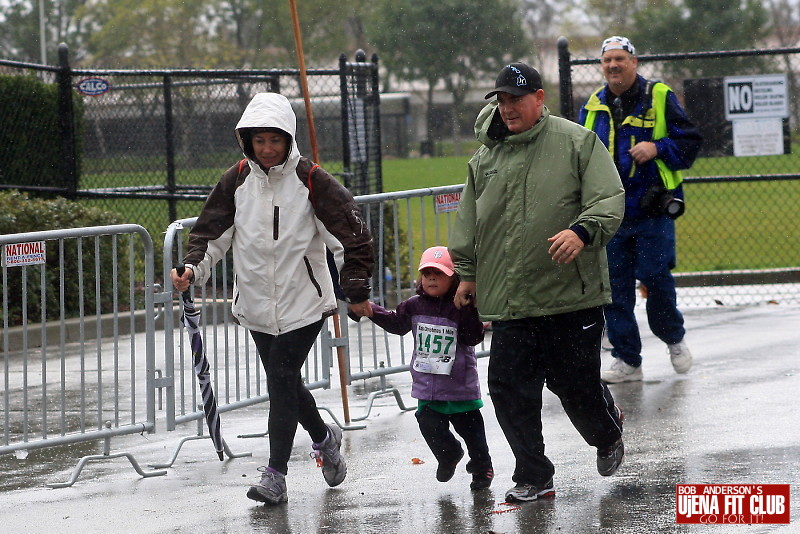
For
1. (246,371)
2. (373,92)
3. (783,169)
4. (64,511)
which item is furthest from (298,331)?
(783,169)

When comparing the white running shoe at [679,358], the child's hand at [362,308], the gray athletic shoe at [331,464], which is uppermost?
the child's hand at [362,308]

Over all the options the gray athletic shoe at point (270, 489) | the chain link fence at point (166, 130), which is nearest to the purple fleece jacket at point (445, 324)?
the gray athletic shoe at point (270, 489)

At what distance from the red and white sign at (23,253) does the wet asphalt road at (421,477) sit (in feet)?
3.49

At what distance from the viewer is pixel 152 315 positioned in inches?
277

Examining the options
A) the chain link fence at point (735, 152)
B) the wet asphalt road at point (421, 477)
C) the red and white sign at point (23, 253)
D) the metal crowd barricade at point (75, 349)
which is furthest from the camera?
the chain link fence at point (735, 152)

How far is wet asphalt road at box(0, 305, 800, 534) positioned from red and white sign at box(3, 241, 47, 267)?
3.49 feet

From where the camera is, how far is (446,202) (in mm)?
9062

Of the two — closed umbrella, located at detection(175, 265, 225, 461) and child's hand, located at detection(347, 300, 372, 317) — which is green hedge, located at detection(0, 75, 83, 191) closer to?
closed umbrella, located at detection(175, 265, 225, 461)

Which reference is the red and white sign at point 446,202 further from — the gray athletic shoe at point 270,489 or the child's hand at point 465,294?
the gray athletic shoe at point 270,489

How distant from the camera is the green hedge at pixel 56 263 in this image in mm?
11328

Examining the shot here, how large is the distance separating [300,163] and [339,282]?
0.58 m

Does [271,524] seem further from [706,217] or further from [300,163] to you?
[706,217]

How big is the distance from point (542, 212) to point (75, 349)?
5437 mm

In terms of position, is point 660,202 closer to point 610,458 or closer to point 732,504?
point 610,458
